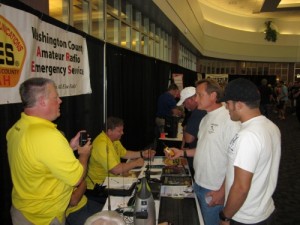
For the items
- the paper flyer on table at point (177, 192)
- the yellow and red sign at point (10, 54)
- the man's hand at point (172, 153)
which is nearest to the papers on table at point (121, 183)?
the paper flyer on table at point (177, 192)

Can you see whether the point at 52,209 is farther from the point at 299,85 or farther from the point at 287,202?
the point at 299,85

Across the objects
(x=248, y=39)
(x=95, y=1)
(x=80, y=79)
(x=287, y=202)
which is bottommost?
(x=287, y=202)

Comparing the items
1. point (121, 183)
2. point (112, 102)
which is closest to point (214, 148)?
point (121, 183)

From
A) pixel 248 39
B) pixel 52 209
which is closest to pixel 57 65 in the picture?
pixel 52 209

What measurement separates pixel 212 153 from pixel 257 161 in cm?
70

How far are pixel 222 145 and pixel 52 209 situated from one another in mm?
1274

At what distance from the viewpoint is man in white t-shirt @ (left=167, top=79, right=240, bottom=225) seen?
2.27 meters

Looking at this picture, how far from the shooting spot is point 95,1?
429cm

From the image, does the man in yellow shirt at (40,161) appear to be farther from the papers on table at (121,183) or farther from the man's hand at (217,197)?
the man's hand at (217,197)

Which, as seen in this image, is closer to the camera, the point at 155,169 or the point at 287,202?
the point at 155,169

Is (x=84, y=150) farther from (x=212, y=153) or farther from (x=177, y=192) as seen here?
(x=212, y=153)

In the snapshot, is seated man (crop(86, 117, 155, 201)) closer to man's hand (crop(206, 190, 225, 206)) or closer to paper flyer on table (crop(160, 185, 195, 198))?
paper flyer on table (crop(160, 185, 195, 198))

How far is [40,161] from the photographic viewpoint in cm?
Result: 170

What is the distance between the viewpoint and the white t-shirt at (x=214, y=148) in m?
2.29
